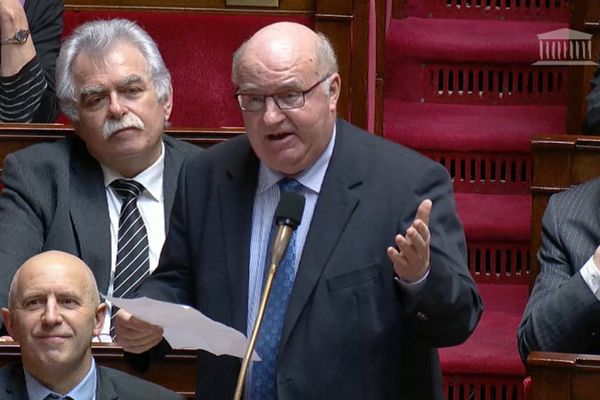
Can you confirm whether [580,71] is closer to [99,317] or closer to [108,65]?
[108,65]

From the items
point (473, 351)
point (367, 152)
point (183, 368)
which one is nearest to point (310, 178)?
point (367, 152)

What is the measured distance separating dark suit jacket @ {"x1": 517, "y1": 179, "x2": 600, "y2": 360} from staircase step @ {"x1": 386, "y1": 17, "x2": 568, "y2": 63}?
55 cm

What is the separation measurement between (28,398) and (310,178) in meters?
0.23

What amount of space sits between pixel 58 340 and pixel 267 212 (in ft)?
0.53

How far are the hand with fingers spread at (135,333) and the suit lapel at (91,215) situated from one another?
27 centimetres

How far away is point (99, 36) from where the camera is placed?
4.01 ft

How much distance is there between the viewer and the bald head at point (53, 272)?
0.99m

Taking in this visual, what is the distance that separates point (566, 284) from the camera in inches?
42.3

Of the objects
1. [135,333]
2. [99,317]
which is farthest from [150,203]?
[135,333]

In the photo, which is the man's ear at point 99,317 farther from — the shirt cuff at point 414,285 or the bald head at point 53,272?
the shirt cuff at point 414,285

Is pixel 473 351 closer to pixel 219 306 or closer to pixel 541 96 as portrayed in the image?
pixel 541 96

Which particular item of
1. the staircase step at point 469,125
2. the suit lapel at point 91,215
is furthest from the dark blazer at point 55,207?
the staircase step at point 469,125

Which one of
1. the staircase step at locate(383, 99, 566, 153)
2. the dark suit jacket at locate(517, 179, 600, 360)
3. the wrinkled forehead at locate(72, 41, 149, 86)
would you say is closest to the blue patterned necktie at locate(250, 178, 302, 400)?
the dark suit jacket at locate(517, 179, 600, 360)

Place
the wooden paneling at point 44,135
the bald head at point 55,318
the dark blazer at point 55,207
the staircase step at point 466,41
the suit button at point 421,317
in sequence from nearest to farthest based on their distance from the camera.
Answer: the suit button at point 421,317 < the bald head at point 55,318 < the dark blazer at point 55,207 < the wooden paneling at point 44,135 < the staircase step at point 466,41
